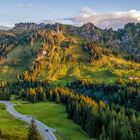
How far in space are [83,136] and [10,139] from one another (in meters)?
54.3

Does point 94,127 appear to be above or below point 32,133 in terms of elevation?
below

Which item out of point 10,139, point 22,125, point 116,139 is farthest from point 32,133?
point 22,125

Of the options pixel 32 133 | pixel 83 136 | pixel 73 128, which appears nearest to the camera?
pixel 32 133

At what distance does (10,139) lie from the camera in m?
128

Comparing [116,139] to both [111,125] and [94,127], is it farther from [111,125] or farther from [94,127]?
[94,127]

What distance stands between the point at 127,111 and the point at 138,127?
39.6m

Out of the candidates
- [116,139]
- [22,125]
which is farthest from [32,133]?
[22,125]

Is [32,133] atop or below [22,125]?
atop

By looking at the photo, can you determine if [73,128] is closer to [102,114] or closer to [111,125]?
[102,114]

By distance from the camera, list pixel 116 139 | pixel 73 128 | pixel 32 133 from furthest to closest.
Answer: pixel 73 128 < pixel 116 139 < pixel 32 133

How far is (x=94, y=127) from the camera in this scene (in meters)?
174

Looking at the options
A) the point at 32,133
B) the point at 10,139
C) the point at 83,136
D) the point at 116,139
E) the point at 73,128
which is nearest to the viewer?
the point at 32,133

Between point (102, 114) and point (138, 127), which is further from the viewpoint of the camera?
point (102, 114)

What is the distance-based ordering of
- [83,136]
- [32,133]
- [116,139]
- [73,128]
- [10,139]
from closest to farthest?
1. [32,133]
2. [10,139]
3. [116,139]
4. [83,136]
5. [73,128]
